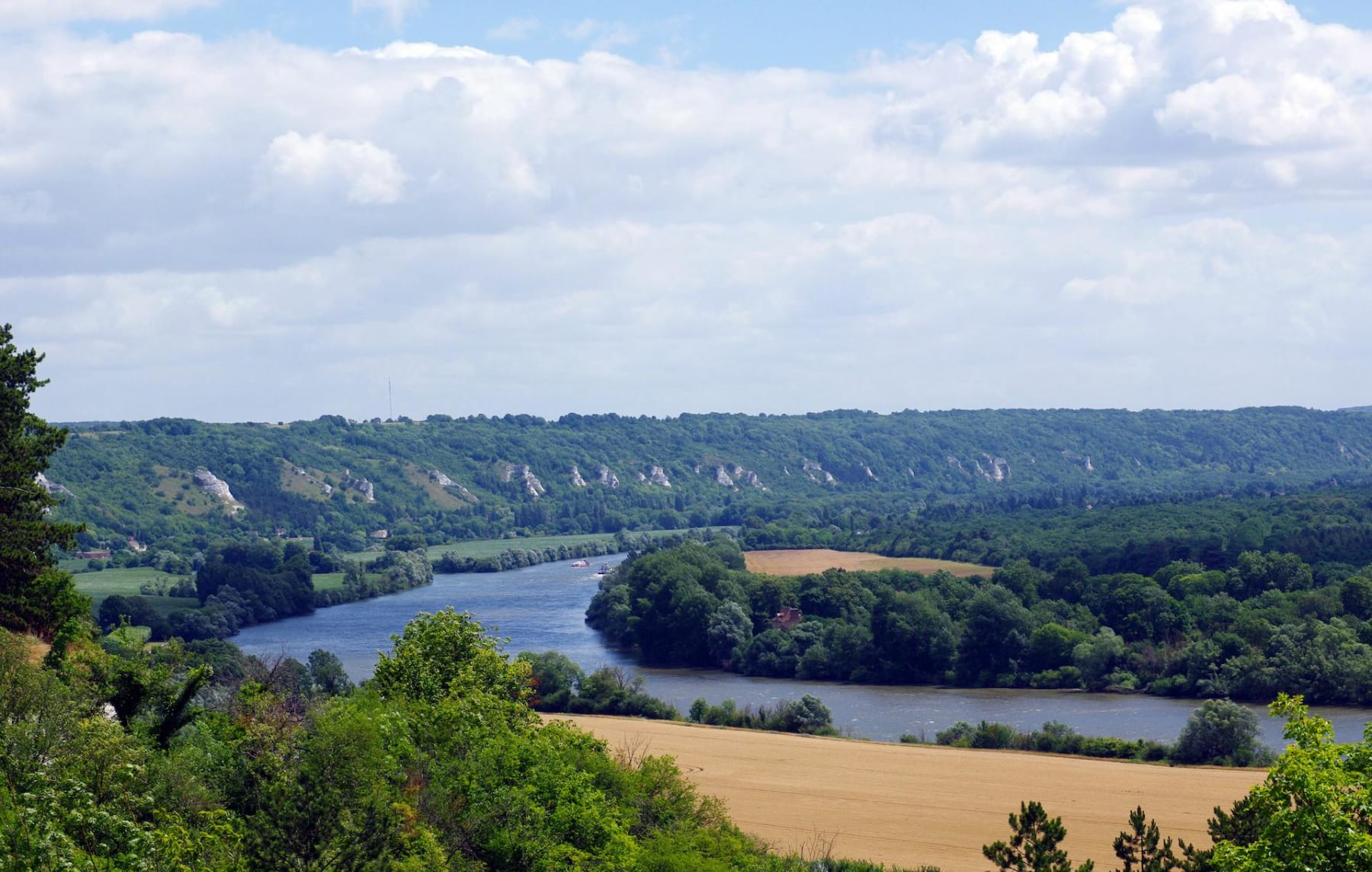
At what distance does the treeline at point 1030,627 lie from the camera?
196 ft

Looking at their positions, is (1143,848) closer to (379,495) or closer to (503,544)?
(503,544)

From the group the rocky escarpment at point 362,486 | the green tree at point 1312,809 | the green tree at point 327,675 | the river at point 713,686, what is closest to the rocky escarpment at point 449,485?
the rocky escarpment at point 362,486

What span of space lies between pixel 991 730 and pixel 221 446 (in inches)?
5566

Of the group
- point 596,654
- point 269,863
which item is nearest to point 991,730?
point 596,654

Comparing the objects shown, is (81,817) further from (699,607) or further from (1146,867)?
(699,607)

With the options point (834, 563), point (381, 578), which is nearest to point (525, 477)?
point (381, 578)

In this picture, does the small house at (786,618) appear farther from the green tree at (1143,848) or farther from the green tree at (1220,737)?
the green tree at (1143,848)

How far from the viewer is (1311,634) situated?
6000 cm

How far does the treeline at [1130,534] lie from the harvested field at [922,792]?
3807cm

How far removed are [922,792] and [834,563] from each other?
64637 millimetres

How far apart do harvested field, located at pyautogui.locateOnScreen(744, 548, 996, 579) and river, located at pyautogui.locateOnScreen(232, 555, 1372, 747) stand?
13.8 metres

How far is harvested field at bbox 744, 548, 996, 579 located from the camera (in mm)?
95562

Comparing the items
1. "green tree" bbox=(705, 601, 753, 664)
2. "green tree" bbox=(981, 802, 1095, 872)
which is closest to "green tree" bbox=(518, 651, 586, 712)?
"green tree" bbox=(705, 601, 753, 664)

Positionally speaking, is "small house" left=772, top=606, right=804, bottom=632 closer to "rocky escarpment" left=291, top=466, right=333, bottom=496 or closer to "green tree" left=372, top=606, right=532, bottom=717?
"green tree" left=372, top=606, right=532, bottom=717
